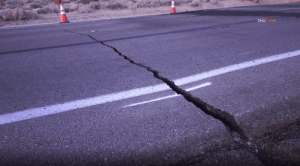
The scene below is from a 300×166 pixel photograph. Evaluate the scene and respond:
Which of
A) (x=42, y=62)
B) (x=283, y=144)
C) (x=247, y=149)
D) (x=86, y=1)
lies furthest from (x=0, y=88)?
(x=86, y=1)

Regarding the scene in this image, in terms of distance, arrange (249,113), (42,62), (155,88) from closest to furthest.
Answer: (249,113) < (155,88) < (42,62)

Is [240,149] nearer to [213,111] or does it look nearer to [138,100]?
[213,111]

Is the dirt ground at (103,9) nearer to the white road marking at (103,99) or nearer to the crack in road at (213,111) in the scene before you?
the white road marking at (103,99)

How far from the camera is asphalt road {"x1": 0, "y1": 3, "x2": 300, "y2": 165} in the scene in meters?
1.83

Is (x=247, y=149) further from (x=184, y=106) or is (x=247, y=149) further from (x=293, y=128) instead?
(x=184, y=106)

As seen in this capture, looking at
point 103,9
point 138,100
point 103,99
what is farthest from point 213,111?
point 103,9

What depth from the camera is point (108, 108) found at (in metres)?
2.43

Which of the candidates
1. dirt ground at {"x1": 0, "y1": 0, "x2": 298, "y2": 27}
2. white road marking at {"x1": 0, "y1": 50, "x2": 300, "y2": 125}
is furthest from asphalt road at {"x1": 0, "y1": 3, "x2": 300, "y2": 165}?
dirt ground at {"x1": 0, "y1": 0, "x2": 298, "y2": 27}

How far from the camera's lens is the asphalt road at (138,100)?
72.1 inches

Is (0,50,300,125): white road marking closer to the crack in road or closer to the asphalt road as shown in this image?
the asphalt road

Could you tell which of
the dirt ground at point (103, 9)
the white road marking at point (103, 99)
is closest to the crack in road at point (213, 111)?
the white road marking at point (103, 99)

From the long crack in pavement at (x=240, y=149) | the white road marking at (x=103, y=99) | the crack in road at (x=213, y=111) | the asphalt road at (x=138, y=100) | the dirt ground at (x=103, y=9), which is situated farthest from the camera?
the dirt ground at (x=103, y=9)

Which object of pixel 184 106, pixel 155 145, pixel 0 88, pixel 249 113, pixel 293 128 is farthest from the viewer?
pixel 0 88

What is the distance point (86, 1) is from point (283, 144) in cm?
2490
